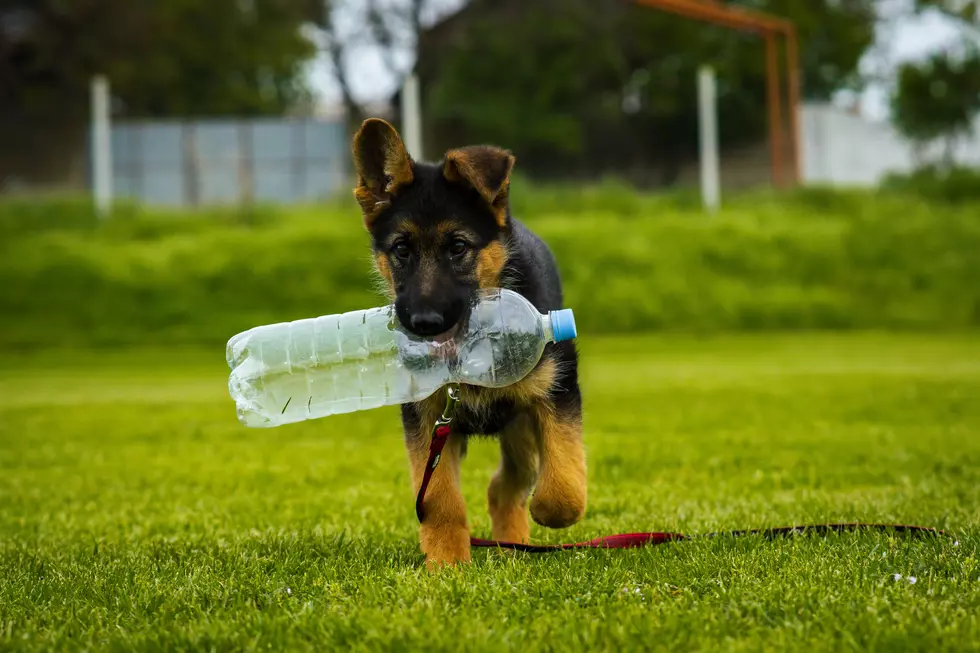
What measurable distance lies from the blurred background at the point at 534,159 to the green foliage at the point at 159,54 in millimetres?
87

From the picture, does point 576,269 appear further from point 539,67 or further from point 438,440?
point 438,440

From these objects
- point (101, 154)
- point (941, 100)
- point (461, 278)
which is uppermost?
point (941, 100)

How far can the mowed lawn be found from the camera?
3.16m

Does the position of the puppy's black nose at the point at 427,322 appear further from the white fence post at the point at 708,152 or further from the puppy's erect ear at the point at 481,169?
the white fence post at the point at 708,152

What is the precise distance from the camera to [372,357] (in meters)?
4.55

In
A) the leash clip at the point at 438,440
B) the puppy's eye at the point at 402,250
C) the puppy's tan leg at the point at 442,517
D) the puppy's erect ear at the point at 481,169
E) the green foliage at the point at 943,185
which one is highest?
the green foliage at the point at 943,185

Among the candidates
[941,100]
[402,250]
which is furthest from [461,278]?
[941,100]

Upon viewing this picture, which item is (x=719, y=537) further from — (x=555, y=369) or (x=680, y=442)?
(x=680, y=442)

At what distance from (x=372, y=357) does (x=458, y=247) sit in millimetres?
611

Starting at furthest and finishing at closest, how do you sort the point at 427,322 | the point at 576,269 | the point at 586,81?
the point at 586,81
the point at 576,269
the point at 427,322

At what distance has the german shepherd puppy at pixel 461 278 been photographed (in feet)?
13.9

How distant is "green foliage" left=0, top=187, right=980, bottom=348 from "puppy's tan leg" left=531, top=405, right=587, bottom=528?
45.5 feet

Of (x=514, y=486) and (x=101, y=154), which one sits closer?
(x=514, y=486)

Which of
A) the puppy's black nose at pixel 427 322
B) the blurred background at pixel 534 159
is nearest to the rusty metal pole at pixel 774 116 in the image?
the blurred background at pixel 534 159
